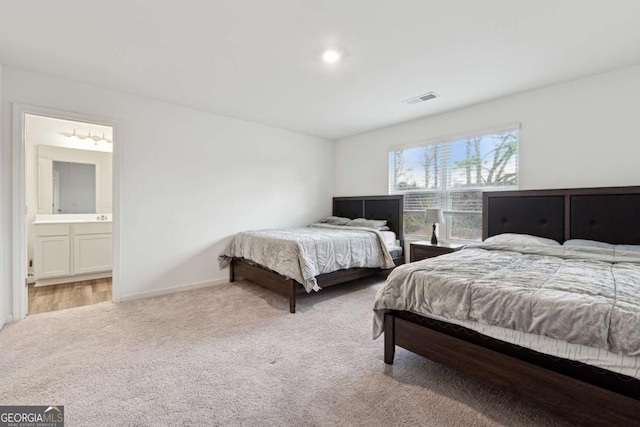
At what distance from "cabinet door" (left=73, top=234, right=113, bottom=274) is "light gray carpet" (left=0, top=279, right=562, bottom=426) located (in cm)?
151

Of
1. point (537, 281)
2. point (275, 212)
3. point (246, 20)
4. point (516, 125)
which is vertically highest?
point (246, 20)

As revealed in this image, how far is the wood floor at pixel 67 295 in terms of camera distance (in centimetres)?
312

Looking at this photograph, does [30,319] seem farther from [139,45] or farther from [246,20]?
[246,20]

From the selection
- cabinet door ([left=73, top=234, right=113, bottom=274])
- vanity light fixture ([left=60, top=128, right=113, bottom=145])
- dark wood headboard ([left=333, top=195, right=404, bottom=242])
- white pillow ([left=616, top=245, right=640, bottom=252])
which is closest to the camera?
white pillow ([left=616, top=245, right=640, bottom=252])

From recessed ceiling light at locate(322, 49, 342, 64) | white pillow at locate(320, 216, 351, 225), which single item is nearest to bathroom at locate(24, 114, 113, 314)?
white pillow at locate(320, 216, 351, 225)

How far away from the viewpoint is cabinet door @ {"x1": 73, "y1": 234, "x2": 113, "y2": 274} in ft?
13.5

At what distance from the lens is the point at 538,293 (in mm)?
1368

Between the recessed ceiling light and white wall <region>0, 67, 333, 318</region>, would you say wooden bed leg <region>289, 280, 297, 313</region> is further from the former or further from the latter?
the recessed ceiling light

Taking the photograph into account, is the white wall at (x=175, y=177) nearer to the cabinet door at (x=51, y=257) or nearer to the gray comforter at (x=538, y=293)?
the cabinet door at (x=51, y=257)

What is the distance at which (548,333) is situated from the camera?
1.27 metres

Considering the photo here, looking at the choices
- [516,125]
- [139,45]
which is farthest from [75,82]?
[516,125]

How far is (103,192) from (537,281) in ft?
18.7

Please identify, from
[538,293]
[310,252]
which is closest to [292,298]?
[310,252]

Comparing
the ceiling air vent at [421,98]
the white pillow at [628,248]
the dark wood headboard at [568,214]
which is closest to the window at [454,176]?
the dark wood headboard at [568,214]
